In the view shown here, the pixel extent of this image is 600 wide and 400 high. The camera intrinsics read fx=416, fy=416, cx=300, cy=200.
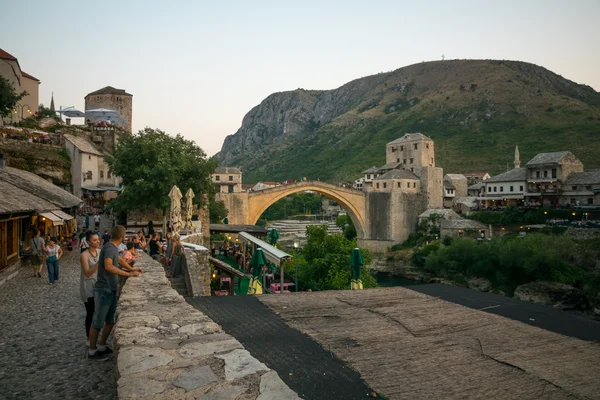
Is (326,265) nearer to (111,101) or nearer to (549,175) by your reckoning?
(549,175)

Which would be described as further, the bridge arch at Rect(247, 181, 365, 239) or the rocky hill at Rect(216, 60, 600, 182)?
the rocky hill at Rect(216, 60, 600, 182)

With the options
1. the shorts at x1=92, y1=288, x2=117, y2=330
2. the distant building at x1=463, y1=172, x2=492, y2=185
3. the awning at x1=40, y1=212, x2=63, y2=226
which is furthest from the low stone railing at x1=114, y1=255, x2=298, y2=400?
the distant building at x1=463, y1=172, x2=492, y2=185

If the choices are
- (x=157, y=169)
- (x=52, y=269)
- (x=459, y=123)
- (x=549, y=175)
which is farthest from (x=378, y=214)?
(x=459, y=123)

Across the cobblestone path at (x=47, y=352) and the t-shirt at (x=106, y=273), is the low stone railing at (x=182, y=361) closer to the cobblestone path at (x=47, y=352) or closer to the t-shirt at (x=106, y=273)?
the t-shirt at (x=106, y=273)

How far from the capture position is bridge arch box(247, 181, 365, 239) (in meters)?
37.6

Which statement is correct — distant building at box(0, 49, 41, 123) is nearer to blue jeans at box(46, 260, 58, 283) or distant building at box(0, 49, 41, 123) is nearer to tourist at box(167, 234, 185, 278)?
blue jeans at box(46, 260, 58, 283)

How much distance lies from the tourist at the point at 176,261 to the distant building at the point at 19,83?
25.9 m

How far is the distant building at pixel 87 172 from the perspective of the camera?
3016cm

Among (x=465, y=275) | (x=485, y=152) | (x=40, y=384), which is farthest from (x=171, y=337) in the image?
(x=485, y=152)

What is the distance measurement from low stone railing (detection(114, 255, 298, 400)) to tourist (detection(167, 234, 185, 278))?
527 cm

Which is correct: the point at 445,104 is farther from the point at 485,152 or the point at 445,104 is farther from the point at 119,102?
the point at 119,102

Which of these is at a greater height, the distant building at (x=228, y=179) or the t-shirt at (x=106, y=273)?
the distant building at (x=228, y=179)

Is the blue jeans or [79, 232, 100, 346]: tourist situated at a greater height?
[79, 232, 100, 346]: tourist

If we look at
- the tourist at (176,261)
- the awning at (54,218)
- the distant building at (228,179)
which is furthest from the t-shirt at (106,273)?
the distant building at (228,179)
